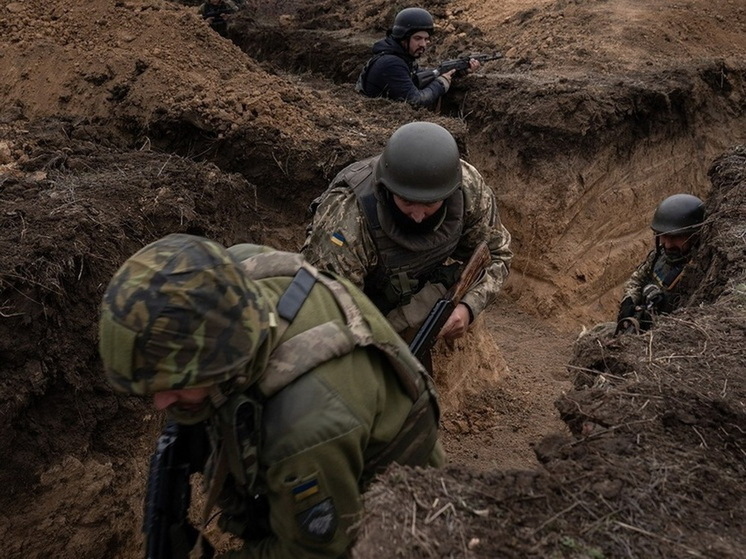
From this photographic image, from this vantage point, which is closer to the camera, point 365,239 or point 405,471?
point 405,471

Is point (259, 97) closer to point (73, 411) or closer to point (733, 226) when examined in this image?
point (73, 411)

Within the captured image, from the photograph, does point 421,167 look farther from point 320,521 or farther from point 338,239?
point 320,521

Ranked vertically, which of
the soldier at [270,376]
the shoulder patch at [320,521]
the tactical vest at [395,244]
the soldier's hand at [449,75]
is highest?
the soldier at [270,376]

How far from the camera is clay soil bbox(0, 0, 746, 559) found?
2324mm

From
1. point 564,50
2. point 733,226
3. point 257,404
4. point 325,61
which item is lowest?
point 325,61

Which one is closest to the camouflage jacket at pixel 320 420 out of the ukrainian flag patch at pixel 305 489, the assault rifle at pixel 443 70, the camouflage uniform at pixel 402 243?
the ukrainian flag patch at pixel 305 489

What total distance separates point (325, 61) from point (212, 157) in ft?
19.7

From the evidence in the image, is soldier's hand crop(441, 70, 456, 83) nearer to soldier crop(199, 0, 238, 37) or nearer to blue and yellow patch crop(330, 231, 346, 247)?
blue and yellow patch crop(330, 231, 346, 247)

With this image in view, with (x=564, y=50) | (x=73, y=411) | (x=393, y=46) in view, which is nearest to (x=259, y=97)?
(x=393, y=46)

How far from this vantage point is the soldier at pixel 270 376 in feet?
6.79

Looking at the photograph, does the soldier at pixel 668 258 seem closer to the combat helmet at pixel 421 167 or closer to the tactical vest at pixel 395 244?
the tactical vest at pixel 395 244

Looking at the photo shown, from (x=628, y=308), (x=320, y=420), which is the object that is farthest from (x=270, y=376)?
(x=628, y=308)

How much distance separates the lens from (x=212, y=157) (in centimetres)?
638

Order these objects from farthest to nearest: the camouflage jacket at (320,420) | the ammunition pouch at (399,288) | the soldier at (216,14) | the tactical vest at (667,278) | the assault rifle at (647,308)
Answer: the soldier at (216,14)
the tactical vest at (667,278)
the assault rifle at (647,308)
the ammunition pouch at (399,288)
the camouflage jacket at (320,420)
